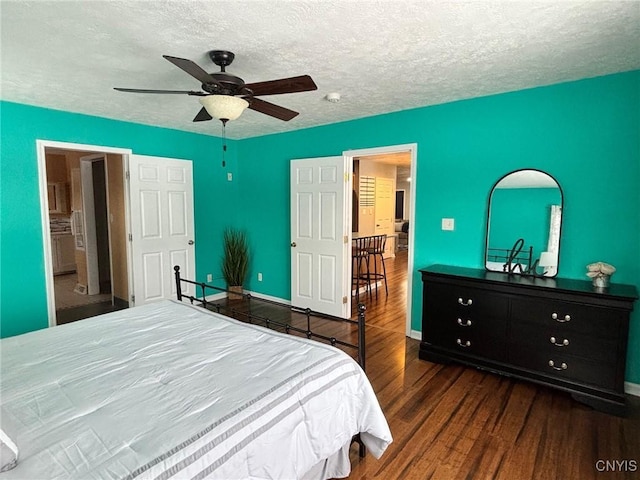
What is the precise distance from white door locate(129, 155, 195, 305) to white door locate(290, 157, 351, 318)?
4.80ft

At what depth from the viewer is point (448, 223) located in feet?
11.4

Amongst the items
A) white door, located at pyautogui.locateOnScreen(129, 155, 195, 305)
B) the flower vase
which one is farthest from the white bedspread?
white door, located at pyautogui.locateOnScreen(129, 155, 195, 305)

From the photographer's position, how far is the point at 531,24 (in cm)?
190

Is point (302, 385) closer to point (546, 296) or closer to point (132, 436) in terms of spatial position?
point (132, 436)

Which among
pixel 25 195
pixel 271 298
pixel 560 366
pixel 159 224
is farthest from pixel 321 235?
pixel 25 195

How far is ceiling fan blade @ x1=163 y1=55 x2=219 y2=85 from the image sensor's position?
1686 millimetres

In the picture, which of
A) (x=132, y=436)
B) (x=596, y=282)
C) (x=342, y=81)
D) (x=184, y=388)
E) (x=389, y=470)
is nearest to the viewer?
(x=132, y=436)

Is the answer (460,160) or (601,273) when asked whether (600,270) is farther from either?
(460,160)

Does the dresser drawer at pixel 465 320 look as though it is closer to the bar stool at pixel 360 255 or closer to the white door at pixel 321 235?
the white door at pixel 321 235

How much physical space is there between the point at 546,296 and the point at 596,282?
38 centimetres

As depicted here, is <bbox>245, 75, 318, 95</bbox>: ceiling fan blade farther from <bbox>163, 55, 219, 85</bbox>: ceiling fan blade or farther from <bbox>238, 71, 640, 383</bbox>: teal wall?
<bbox>238, 71, 640, 383</bbox>: teal wall

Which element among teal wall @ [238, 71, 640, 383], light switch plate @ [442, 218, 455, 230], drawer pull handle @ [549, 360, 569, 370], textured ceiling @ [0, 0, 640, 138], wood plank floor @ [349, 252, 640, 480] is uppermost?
textured ceiling @ [0, 0, 640, 138]

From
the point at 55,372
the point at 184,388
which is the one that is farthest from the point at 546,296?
the point at 55,372

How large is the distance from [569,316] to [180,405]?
266cm
